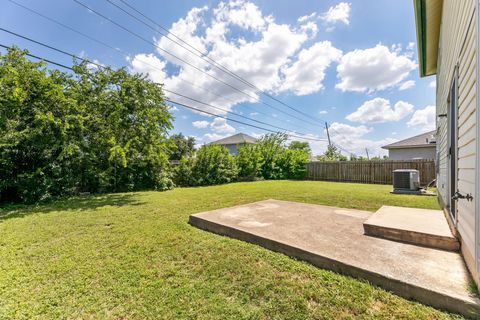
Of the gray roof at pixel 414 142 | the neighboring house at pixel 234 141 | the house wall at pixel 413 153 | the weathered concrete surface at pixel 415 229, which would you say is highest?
the neighboring house at pixel 234 141

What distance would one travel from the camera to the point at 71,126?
23.2 feet

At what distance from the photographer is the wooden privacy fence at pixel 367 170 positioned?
10062 mm

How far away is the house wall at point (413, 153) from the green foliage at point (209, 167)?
1325cm

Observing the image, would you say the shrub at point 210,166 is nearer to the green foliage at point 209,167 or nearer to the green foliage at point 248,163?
the green foliage at point 209,167

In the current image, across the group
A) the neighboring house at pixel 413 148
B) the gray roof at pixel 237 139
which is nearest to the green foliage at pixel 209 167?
the neighboring house at pixel 413 148

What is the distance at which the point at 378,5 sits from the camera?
6.71m

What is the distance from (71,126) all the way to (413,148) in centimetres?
2005

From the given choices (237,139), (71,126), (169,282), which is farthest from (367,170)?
(237,139)

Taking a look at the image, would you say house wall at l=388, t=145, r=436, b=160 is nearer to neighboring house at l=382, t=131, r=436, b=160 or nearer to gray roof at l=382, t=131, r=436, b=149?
neighboring house at l=382, t=131, r=436, b=160

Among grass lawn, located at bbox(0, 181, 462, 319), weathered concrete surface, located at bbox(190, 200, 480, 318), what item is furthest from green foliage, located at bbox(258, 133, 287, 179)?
grass lawn, located at bbox(0, 181, 462, 319)

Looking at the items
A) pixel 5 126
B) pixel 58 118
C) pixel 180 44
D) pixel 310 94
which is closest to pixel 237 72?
pixel 180 44

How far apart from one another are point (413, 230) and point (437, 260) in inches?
22.6

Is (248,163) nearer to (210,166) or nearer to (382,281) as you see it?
(210,166)

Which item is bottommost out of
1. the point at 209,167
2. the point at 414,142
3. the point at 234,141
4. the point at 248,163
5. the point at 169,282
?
the point at 169,282
